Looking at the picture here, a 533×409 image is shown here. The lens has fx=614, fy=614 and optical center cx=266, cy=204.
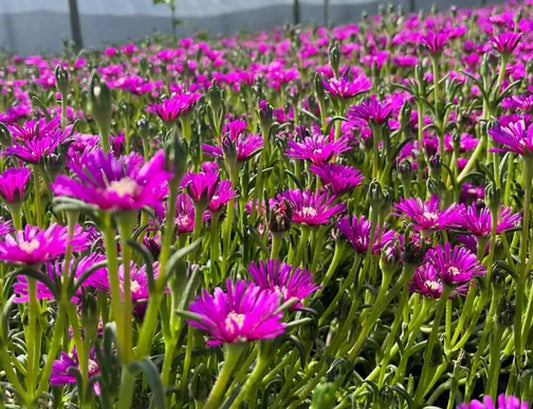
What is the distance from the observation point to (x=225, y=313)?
59cm

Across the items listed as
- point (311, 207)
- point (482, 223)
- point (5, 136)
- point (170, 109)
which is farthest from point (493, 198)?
point (5, 136)

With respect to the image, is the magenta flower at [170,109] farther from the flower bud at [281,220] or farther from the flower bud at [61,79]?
the flower bud at [281,220]

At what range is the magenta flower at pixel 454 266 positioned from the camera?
0.84 meters

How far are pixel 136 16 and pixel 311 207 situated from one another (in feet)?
48.0

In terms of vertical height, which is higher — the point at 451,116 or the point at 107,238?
the point at 107,238

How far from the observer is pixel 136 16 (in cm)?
1452

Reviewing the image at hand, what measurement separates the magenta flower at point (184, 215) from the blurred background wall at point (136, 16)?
11189 mm

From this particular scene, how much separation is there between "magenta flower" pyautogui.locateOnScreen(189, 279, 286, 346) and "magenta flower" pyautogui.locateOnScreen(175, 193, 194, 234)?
31 centimetres

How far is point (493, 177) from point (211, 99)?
24.6 inches

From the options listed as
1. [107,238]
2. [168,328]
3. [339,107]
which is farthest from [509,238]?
[107,238]

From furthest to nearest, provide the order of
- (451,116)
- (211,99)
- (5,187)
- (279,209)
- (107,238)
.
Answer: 1. (451,116)
2. (211,99)
3. (279,209)
4. (5,187)
5. (107,238)

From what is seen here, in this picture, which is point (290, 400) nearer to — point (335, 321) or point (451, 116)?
point (335, 321)

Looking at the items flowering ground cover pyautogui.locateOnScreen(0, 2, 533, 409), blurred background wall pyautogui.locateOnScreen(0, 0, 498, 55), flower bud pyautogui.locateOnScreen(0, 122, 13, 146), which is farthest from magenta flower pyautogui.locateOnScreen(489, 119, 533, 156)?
blurred background wall pyautogui.locateOnScreen(0, 0, 498, 55)

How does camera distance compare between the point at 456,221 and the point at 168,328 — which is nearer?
the point at 168,328
